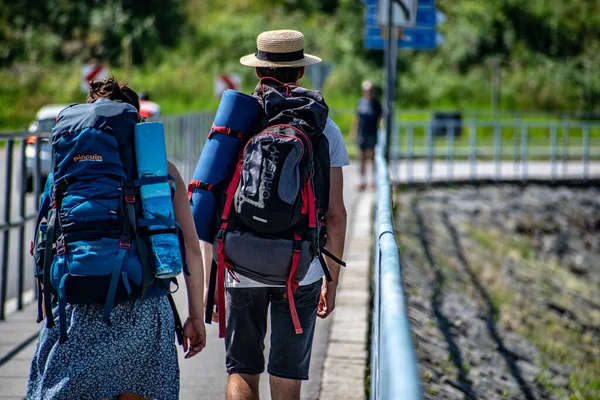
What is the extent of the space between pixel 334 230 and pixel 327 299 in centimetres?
32

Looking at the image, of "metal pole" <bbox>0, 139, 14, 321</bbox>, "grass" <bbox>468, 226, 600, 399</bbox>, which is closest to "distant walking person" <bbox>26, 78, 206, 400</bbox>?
"metal pole" <bbox>0, 139, 14, 321</bbox>

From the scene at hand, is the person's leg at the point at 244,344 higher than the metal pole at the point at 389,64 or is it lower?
lower

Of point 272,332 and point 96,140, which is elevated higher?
point 96,140

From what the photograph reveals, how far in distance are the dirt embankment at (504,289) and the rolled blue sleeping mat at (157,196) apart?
3.25m

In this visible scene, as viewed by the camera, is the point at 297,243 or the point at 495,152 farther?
the point at 495,152

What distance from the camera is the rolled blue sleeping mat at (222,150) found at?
3.71 meters

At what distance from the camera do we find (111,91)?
3518 mm

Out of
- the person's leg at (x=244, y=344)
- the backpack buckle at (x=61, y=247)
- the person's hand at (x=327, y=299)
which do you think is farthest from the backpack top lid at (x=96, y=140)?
the person's hand at (x=327, y=299)

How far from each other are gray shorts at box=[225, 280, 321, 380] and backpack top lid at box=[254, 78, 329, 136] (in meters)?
0.63

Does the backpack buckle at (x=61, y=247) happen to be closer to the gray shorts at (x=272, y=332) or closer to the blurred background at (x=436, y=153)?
the gray shorts at (x=272, y=332)

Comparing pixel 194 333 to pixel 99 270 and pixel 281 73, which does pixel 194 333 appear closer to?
pixel 99 270

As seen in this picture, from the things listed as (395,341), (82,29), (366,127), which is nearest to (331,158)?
(395,341)

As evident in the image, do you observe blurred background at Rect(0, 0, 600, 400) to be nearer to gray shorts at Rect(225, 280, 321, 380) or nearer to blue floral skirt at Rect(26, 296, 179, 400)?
gray shorts at Rect(225, 280, 321, 380)

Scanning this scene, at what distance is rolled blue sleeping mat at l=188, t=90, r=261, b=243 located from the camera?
12.2ft
